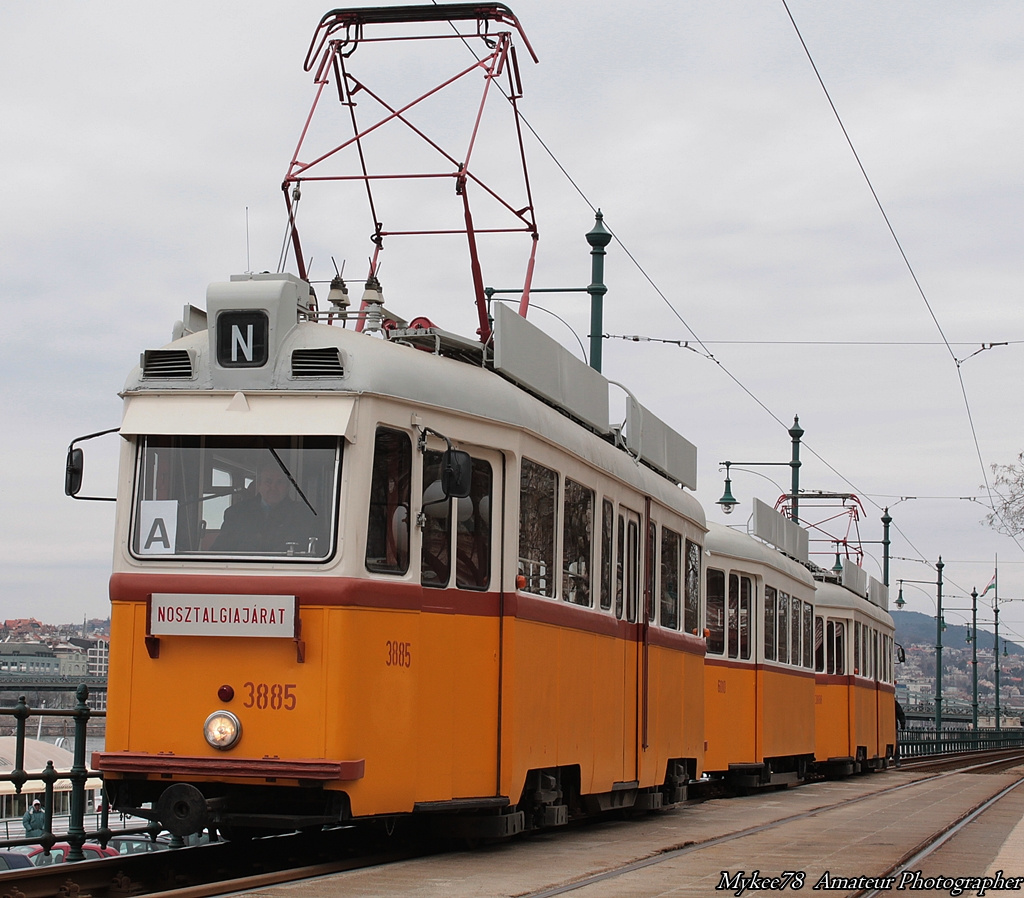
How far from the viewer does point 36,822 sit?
383 inches

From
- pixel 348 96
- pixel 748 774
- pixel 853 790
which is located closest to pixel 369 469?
pixel 348 96

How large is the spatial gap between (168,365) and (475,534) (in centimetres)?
211

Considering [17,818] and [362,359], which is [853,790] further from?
[362,359]

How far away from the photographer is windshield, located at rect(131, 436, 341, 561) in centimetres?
883

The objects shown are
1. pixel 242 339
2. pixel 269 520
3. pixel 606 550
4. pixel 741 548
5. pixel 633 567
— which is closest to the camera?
pixel 269 520

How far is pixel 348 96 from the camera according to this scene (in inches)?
436

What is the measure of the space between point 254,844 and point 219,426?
106 inches

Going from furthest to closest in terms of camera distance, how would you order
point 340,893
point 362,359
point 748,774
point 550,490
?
point 748,774 → point 550,490 → point 362,359 → point 340,893

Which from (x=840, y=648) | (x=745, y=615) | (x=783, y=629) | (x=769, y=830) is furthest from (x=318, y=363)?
(x=840, y=648)

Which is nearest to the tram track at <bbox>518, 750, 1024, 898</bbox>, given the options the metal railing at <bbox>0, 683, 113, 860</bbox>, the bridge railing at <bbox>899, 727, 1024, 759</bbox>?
the metal railing at <bbox>0, 683, 113, 860</bbox>

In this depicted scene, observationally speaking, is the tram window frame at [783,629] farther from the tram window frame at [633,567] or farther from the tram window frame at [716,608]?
the tram window frame at [633,567]

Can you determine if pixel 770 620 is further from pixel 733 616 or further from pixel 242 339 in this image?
pixel 242 339

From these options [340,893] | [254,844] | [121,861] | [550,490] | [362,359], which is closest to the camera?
[340,893]

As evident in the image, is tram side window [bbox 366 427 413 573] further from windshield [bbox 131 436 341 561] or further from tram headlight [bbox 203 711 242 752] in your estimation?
tram headlight [bbox 203 711 242 752]
